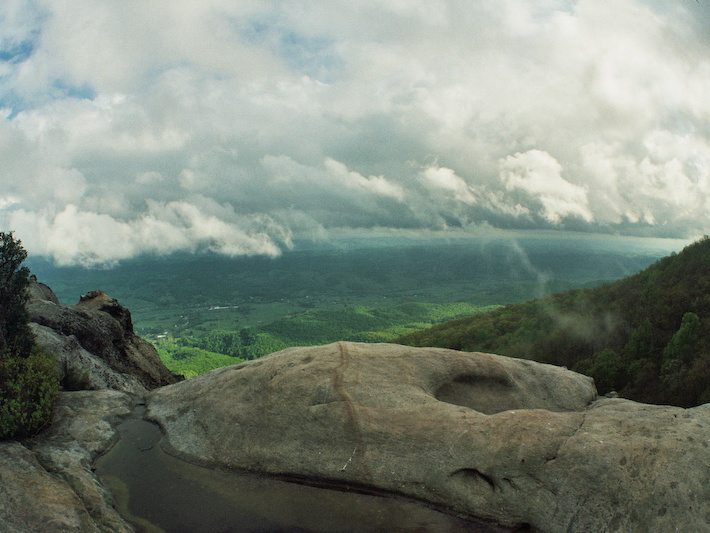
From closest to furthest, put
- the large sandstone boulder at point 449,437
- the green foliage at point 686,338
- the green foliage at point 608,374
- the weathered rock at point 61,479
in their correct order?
1. the weathered rock at point 61,479
2. the large sandstone boulder at point 449,437
3. the green foliage at point 686,338
4. the green foliage at point 608,374

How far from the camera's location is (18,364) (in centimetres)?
1795

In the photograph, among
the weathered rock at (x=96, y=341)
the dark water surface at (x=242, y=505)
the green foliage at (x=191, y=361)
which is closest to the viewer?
the dark water surface at (x=242, y=505)

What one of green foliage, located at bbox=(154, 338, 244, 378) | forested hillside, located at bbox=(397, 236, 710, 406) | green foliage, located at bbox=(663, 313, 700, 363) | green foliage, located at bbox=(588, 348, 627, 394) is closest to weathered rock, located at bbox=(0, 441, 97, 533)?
forested hillside, located at bbox=(397, 236, 710, 406)

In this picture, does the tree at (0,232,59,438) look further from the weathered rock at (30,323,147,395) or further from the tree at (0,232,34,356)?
the weathered rock at (30,323,147,395)

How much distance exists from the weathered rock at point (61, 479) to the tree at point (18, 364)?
0.77m

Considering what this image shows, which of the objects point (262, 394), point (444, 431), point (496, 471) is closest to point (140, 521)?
point (262, 394)

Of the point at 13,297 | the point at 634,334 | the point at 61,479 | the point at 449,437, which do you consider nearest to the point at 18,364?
the point at 13,297

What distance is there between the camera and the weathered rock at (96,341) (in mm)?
23562

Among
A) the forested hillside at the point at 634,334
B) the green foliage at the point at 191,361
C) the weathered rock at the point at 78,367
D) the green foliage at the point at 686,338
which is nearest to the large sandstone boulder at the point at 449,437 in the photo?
the weathered rock at the point at 78,367

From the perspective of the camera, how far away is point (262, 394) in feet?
61.3

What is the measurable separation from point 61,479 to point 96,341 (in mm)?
16102

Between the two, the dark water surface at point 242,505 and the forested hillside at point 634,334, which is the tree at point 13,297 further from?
the forested hillside at point 634,334

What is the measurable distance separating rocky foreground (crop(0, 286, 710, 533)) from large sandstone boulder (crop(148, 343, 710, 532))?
5cm

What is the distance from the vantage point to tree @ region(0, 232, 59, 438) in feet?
49.9
